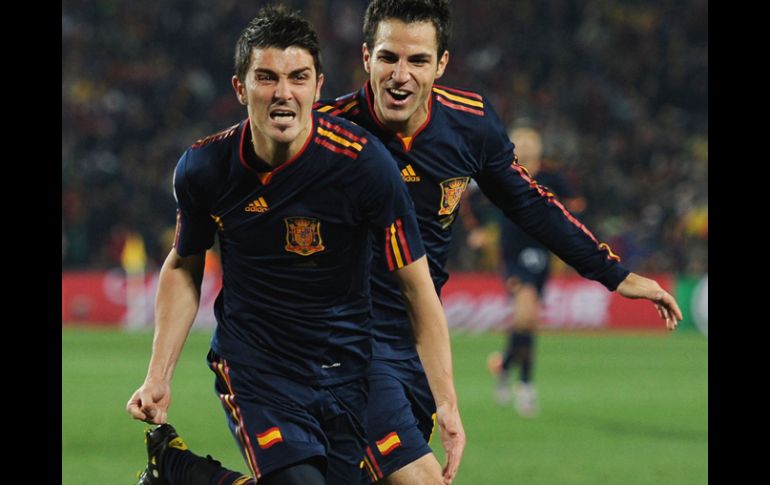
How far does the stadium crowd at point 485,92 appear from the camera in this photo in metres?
20.3

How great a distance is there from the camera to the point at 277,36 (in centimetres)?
444

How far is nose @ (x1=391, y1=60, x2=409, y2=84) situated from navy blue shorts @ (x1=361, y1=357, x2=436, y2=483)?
114 centimetres

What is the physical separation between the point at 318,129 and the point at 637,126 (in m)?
18.4

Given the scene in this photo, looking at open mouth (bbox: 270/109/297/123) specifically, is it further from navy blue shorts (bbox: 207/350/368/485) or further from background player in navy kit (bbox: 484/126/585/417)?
background player in navy kit (bbox: 484/126/585/417)

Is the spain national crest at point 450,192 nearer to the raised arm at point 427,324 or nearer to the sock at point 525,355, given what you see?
the raised arm at point 427,324

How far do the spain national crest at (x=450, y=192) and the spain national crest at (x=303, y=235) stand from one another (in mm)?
862

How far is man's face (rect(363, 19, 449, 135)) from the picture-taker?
498 cm

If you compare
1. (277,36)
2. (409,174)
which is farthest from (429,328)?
(277,36)

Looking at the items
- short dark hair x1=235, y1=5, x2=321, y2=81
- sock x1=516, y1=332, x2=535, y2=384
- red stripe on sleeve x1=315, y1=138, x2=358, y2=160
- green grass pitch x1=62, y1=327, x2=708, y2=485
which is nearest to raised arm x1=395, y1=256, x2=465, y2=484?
red stripe on sleeve x1=315, y1=138, x2=358, y2=160

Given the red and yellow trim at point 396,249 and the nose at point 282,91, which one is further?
the red and yellow trim at point 396,249

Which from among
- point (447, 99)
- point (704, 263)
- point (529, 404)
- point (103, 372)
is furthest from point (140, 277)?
point (447, 99)

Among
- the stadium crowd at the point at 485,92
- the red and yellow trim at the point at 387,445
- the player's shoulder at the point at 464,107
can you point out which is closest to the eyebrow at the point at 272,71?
the player's shoulder at the point at 464,107

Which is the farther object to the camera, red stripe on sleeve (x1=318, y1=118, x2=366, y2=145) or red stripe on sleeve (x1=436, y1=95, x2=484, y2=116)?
red stripe on sleeve (x1=436, y1=95, x2=484, y2=116)
